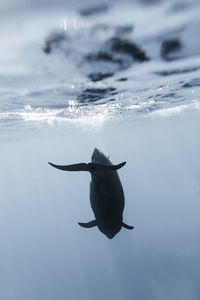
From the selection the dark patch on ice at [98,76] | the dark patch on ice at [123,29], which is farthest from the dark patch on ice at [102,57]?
the dark patch on ice at [98,76]

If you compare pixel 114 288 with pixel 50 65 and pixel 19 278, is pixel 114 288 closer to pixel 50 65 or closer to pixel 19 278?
pixel 19 278

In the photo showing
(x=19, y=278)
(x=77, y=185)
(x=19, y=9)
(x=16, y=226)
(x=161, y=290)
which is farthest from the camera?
(x=77, y=185)

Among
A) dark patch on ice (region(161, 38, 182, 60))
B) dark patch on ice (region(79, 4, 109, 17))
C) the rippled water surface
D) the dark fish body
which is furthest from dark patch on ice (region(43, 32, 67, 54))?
the dark fish body

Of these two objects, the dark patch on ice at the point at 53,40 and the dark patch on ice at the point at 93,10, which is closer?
the dark patch on ice at the point at 93,10

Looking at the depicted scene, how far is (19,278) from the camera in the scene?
9412 centimetres

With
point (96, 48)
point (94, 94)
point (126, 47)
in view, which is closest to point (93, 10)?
point (96, 48)

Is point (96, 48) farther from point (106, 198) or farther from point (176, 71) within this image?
point (176, 71)

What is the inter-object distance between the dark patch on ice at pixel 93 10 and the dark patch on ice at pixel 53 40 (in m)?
0.94

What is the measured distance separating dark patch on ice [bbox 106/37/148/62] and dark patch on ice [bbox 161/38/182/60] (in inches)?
24.9

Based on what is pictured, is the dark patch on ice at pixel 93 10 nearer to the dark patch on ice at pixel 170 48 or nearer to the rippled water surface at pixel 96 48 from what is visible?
the rippled water surface at pixel 96 48

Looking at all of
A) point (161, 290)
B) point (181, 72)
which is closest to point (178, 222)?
point (161, 290)

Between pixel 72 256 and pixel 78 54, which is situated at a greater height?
pixel 78 54

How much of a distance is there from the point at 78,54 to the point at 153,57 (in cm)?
269

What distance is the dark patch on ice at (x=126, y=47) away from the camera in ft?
22.6
